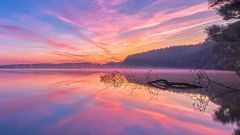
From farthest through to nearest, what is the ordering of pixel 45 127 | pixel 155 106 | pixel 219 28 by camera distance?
1. pixel 219 28
2. pixel 155 106
3. pixel 45 127

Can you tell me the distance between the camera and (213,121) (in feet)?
38.9

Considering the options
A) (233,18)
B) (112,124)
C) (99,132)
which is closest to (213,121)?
(112,124)

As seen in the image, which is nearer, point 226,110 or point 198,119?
point 198,119

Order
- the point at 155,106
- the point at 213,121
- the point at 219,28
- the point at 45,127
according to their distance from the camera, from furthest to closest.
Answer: the point at 219,28
the point at 155,106
the point at 213,121
the point at 45,127

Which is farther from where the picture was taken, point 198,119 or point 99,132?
point 198,119

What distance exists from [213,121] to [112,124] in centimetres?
368

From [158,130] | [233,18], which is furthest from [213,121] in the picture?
[233,18]

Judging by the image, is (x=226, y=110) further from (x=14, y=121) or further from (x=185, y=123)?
(x=14, y=121)

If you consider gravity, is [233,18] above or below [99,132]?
above

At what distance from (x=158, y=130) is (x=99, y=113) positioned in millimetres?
4366

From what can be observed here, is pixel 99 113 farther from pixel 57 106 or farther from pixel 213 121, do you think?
pixel 213 121

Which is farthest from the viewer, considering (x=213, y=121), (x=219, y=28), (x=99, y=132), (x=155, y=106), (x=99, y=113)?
(x=219, y=28)

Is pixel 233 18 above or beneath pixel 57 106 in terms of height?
above

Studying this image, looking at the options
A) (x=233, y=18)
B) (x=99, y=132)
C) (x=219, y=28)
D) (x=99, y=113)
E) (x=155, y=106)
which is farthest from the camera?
(x=219, y=28)
